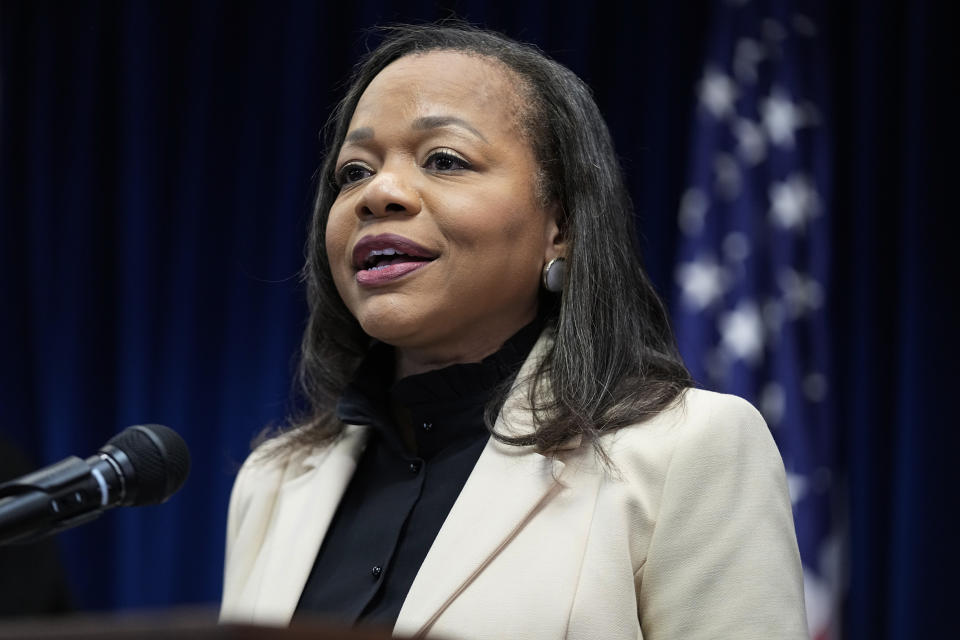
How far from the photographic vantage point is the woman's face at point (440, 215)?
1.69 metres

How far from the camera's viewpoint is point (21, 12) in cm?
409

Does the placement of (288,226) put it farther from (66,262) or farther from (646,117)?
(646,117)

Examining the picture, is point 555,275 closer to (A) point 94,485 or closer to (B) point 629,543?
(B) point 629,543

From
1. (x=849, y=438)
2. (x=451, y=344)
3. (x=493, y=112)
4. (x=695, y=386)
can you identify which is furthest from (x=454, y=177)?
(x=849, y=438)

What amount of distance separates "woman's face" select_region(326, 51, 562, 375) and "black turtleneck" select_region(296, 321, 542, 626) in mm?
61

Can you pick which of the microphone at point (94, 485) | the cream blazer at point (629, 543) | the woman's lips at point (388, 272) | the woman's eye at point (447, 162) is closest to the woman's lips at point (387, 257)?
the woman's lips at point (388, 272)

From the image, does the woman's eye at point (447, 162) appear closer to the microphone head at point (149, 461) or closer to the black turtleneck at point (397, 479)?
the black turtleneck at point (397, 479)

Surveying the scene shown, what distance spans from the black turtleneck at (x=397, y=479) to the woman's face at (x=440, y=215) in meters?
0.06

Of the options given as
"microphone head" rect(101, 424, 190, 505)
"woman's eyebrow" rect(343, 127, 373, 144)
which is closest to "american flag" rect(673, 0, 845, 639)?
"woman's eyebrow" rect(343, 127, 373, 144)

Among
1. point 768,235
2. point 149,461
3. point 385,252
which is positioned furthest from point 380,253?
point 768,235

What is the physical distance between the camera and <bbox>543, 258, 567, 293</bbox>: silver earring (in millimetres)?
1795

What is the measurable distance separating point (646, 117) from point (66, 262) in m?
2.01

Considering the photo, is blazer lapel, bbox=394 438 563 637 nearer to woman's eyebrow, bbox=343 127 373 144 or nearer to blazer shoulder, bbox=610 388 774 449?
blazer shoulder, bbox=610 388 774 449

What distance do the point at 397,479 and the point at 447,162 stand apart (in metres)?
0.48
